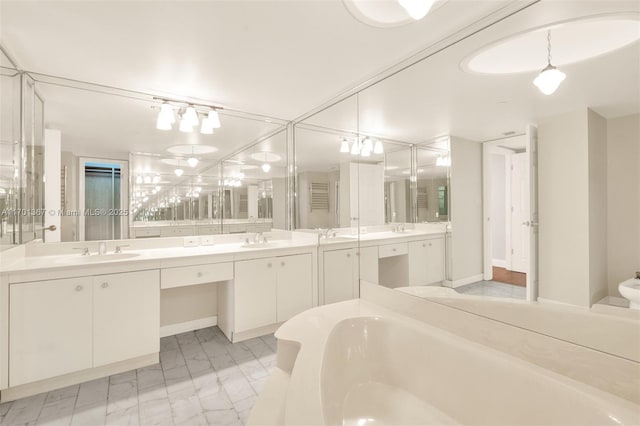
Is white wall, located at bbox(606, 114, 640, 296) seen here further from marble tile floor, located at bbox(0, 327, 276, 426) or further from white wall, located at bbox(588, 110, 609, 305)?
marble tile floor, located at bbox(0, 327, 276, 426)

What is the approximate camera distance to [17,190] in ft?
6.46

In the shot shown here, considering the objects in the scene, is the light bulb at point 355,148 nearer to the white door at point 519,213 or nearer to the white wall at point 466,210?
the white wall at point 466,210

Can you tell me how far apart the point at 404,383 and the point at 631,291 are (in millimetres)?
901

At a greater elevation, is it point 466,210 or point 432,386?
point 466,210

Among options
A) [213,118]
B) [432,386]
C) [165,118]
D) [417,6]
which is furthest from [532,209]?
[165,118]

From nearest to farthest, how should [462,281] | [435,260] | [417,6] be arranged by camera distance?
[417,6] < [462,281] < [435,260]

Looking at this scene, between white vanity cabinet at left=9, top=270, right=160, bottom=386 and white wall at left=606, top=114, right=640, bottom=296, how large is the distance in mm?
2665

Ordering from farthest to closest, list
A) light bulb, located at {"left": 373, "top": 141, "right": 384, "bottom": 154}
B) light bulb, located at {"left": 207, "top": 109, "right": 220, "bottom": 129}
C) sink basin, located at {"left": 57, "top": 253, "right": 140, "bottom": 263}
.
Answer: light bulb, located at {"left": 207, "top": 109, "right": 220, "bottom": 129} < light bulb, located at {"left": 373, "top": 141, "right": 384, "bottom": 154} < sink basin, located at {"left": 57, "top": 253, "right": 140, "bottom": 263}

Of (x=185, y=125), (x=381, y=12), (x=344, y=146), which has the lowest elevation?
(x=344, y=146)

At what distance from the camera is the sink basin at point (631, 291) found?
92 centimetres

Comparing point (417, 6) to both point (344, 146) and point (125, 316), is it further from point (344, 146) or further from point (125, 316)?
point (125, 316)

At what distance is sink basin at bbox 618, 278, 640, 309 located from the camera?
922 millimetres

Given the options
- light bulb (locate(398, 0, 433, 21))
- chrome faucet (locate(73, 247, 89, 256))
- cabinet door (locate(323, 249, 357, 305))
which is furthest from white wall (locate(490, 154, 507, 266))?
chrome faucet (locate(73, 247, 89, 256))

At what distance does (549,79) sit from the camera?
43.6 inches
